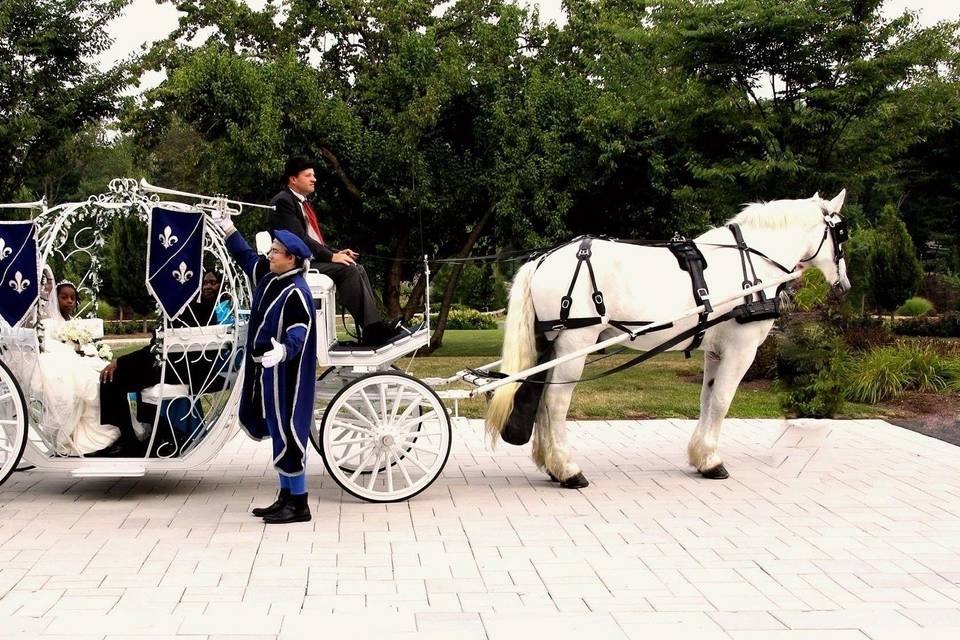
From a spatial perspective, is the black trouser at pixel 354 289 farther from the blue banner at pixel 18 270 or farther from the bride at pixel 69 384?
the blue banner at pixel 18 270

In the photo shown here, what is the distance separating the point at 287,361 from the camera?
6.46 meters

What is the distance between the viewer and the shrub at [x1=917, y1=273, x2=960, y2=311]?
26875 mm

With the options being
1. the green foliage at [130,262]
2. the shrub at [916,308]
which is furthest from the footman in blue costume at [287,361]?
the shrub at [916,308]

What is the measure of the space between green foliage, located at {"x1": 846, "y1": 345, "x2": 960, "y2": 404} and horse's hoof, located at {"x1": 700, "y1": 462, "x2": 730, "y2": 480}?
15.7 feet

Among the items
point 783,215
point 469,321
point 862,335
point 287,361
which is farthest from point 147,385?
point 469,321

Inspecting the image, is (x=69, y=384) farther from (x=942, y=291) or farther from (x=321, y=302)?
(x=942, y=291)

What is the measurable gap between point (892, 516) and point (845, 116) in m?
8.05

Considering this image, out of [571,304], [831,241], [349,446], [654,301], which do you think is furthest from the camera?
[831,241]

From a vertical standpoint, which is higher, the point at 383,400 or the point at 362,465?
the point at 383,400

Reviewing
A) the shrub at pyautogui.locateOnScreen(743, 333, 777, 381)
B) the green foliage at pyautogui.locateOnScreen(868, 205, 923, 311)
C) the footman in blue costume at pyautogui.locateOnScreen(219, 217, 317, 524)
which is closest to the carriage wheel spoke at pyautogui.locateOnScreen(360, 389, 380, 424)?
the footman in blue costume at pyautogui.locateOnScreen(219, 217, 317, 524)

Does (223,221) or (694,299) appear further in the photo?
(694,299)

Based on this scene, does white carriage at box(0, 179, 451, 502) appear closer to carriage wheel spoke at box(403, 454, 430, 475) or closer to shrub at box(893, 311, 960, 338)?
carriage wheel spoke at box(403, 454, 430, 475)

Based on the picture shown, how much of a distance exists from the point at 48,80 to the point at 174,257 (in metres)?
10.7

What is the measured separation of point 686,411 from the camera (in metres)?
11.5
